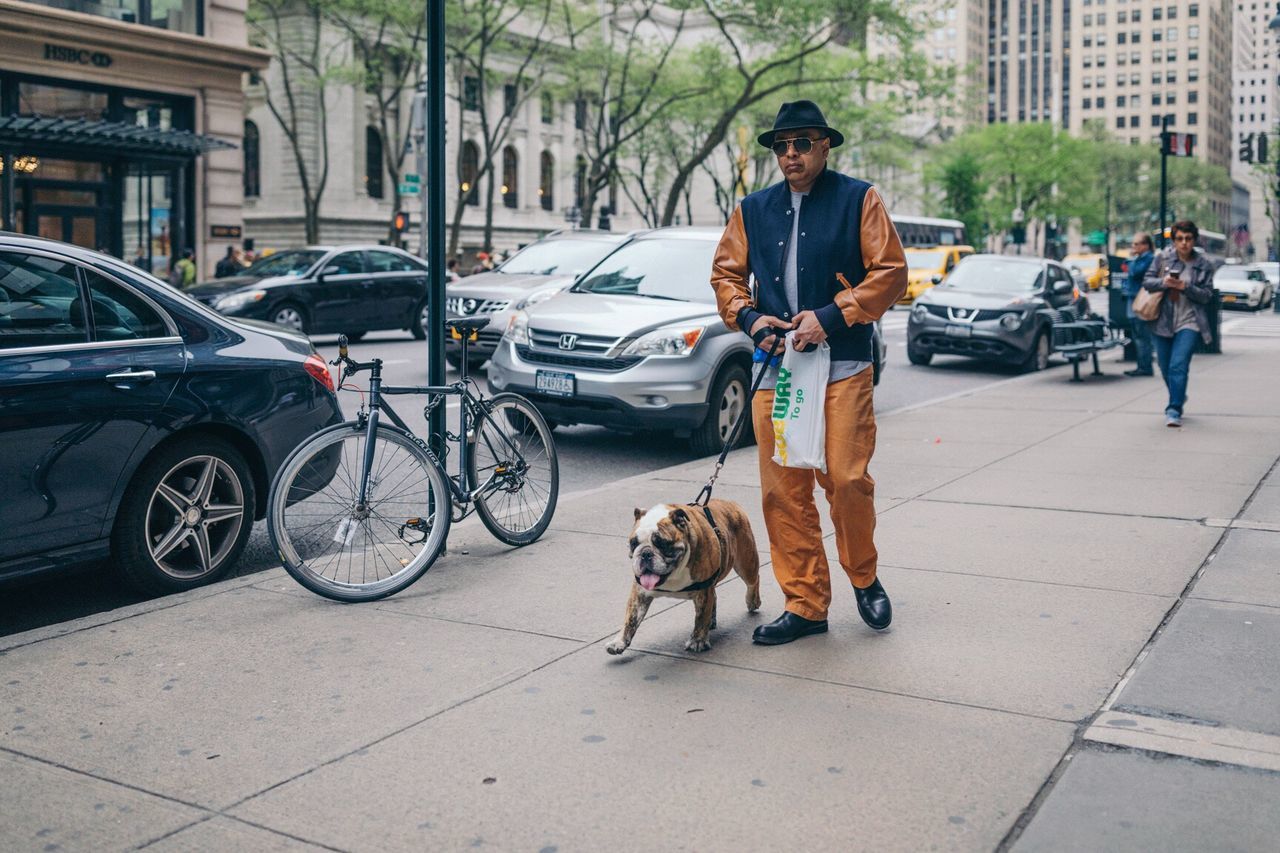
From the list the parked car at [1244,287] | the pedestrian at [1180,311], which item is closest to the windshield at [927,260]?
the parked car at [1244,287]

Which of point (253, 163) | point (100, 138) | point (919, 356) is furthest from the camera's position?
point (253, 163)

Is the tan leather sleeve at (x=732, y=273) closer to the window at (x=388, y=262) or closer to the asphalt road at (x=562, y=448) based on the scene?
the asphalt road at (x=562, y=448)

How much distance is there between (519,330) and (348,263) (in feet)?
36.8

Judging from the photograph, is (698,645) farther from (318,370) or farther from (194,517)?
(318,370)

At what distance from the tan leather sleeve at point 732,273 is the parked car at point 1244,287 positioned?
130 feet

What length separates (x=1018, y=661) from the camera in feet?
15.5

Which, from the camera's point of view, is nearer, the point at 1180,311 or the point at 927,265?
the point at 1180,311

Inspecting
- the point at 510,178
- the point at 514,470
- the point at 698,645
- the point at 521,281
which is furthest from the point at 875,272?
the point at 510,178

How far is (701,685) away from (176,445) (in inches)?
104

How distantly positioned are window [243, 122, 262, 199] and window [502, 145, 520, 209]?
13.8m

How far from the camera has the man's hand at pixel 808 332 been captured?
4777 mm

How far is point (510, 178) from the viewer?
67438 mm

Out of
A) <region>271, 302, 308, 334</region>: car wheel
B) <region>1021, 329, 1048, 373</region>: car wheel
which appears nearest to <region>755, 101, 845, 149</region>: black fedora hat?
<region>1021, 329, 1048, 373</region>: car wheel

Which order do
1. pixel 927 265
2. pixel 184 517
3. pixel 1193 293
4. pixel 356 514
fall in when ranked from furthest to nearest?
pixel 927 265 → pixel 1193 293 → pixel 184 517 → pixel 356 514
